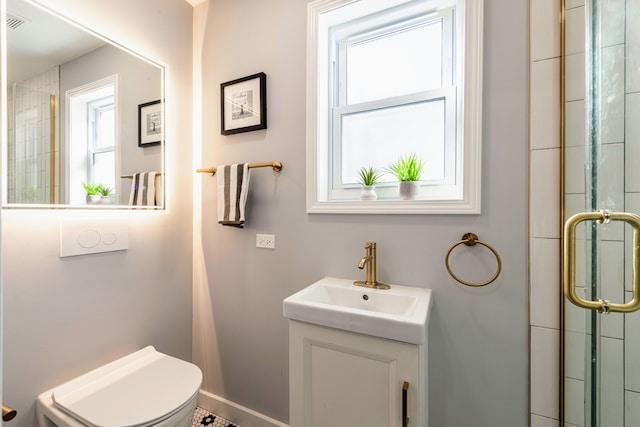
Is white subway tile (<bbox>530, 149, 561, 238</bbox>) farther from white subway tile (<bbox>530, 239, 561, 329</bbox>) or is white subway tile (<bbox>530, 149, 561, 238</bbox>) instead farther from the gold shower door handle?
the gold shower door handle

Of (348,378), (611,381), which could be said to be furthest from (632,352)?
(348,378)

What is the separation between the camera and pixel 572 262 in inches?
28.9

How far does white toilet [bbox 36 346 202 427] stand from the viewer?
104 cm

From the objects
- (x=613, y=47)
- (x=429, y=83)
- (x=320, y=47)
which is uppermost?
(x=320, y=47)

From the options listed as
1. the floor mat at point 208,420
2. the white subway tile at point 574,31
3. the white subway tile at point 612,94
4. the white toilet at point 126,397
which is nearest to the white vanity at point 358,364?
the white toilet at point 126,397

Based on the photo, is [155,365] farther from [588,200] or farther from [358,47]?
[358,47]

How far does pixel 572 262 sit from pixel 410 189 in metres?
0.67

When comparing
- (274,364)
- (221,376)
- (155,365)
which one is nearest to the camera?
(155,365)

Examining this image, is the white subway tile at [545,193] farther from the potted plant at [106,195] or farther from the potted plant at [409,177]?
the potted plant at [106,195]

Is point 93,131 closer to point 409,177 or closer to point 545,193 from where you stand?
point 409,177

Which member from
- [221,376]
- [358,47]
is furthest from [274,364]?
[358,47]

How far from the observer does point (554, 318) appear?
1054 mm

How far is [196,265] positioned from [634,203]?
193 centimetres

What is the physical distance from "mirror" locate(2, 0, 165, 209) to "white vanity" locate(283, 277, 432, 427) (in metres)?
1.07
